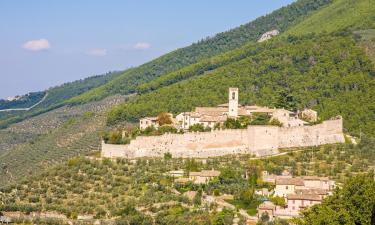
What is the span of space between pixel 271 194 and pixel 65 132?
1541 inches

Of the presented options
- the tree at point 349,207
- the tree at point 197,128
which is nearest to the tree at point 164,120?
the tree at point 197,128

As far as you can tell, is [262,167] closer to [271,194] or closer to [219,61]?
[271,194]

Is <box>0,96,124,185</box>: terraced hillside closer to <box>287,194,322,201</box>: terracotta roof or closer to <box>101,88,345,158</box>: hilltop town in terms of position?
<box>101,88,345,158</box>: hilltop town

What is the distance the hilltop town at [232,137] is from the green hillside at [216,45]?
75.9 metres

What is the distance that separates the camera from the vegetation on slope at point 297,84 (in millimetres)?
80312

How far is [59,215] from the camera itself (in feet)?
168

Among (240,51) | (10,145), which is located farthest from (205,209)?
(240,51)

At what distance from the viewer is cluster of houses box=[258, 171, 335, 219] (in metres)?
47.4

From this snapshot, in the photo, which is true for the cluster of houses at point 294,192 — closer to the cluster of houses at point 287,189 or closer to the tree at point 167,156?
the cluster of houses at point 287,189

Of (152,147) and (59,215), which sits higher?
(152,147)

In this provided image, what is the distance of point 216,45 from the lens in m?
153

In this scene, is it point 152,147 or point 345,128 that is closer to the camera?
point 152,147

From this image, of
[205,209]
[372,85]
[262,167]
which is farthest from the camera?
[372,85]

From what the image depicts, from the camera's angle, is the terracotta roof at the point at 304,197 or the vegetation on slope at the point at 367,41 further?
the vegetation on slope at the point at 367,41
